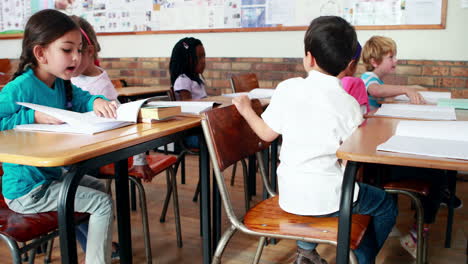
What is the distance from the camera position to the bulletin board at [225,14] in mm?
3193

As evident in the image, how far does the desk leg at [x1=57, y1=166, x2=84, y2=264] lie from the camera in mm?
1021

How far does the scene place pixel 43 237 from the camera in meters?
1.26

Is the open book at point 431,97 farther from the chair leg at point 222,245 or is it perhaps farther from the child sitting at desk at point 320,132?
the chair leg at point 222,245

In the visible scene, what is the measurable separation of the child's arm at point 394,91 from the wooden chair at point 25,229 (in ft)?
5.03

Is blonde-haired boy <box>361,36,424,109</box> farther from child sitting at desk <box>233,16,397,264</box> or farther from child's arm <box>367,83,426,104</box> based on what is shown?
child sitting at desk <box>233,16,397,264</box>

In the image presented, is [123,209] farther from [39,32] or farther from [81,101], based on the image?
[39,32]

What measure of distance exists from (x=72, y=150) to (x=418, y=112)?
1.31 meters

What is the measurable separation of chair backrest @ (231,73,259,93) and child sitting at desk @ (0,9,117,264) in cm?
114

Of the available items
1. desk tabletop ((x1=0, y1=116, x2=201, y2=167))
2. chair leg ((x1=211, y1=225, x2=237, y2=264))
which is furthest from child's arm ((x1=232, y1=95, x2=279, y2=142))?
chair leg ((x1=211, y1=225, x2=237, y2=264))

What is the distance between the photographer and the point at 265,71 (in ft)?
12.2

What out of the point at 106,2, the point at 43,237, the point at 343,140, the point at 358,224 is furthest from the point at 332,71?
the point at 106,2

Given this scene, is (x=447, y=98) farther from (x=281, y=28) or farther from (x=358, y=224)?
(x=281, y=28)

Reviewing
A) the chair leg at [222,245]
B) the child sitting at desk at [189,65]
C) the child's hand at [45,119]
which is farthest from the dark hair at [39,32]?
the child sitting at desk at [189,65]

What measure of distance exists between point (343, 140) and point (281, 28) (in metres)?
2.56
